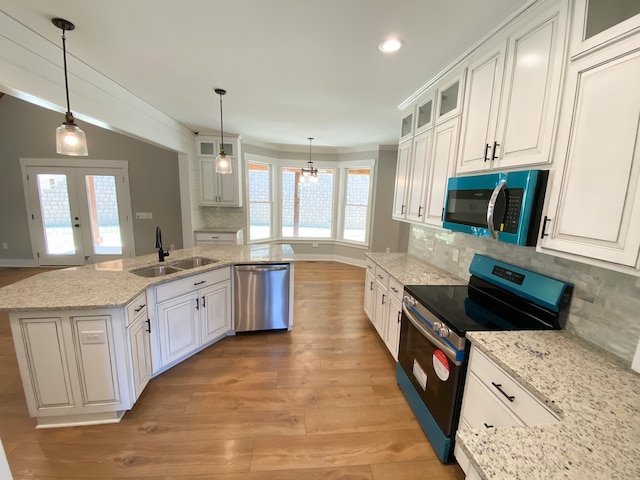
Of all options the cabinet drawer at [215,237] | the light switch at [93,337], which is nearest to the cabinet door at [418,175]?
the light switch at [93,337]

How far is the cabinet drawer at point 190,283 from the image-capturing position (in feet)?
7.04

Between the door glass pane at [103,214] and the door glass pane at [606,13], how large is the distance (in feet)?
22.0

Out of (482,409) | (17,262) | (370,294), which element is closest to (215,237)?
(370,294)

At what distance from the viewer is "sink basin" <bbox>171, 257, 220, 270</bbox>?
2688 millimetres

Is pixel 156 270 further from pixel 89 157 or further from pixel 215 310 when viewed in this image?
pixel 89 157

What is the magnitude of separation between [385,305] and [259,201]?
4.15m

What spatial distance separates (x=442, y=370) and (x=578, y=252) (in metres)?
0.94

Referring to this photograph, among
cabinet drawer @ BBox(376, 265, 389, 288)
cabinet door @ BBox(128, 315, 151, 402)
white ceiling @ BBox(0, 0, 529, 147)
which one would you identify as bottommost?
cabinet door @ BBox(128, 315, 151, 402)

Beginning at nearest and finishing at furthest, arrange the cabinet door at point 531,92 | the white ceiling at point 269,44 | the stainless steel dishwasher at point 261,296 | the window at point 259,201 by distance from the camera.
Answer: the cabinet door at point 531,92 < the white ceiling at point 269,44 < the stainless steel dishwasher at point 261,296 < the window at point 259,201

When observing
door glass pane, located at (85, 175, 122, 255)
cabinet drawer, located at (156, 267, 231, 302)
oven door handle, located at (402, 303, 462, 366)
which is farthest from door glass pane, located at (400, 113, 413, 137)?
door glass pane, located at (85, 175, 122, 255)

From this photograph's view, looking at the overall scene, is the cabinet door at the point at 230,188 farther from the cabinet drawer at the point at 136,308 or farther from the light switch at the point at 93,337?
the light switch at the point at 93,337

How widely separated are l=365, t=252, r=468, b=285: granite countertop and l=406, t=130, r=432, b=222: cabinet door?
1.66 ft

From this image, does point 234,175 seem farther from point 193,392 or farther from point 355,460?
point 355,460

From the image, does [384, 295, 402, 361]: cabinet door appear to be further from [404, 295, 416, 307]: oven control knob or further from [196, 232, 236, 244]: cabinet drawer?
[196, 232, 236, 244]: cabinet drawer
